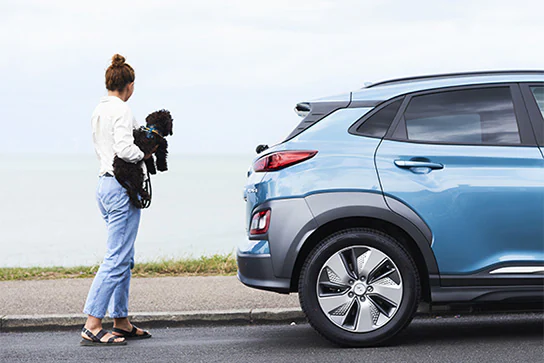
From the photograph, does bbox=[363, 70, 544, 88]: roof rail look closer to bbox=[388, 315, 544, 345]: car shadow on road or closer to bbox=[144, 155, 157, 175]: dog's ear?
bbox=[144, 155, 157, 175]: dog's ear

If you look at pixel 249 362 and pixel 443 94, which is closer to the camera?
pixel 249 362

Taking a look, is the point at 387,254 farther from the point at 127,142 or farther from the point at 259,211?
the point at 127,142

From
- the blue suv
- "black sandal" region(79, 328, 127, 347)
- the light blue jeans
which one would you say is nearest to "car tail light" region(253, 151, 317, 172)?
the blue suv

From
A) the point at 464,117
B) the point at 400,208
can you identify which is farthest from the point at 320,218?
the point at 464,117

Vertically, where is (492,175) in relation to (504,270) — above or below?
above

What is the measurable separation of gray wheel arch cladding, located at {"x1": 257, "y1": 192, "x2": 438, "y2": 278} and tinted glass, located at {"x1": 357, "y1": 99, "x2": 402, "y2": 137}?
0.46m

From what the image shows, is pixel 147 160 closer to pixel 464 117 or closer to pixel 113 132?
pixel 113 132

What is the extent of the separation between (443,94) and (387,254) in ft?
3.95

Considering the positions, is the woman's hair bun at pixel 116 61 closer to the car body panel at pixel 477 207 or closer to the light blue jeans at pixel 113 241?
the light blue jeans at pixel 113 241

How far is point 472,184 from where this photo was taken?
594 cm

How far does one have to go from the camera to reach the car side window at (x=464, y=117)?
6.13m

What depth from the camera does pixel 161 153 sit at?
667 cm

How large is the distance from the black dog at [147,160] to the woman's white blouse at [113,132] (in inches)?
2.7

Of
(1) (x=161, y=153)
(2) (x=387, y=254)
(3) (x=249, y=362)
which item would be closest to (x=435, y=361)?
(2) (x=387, y=254)
